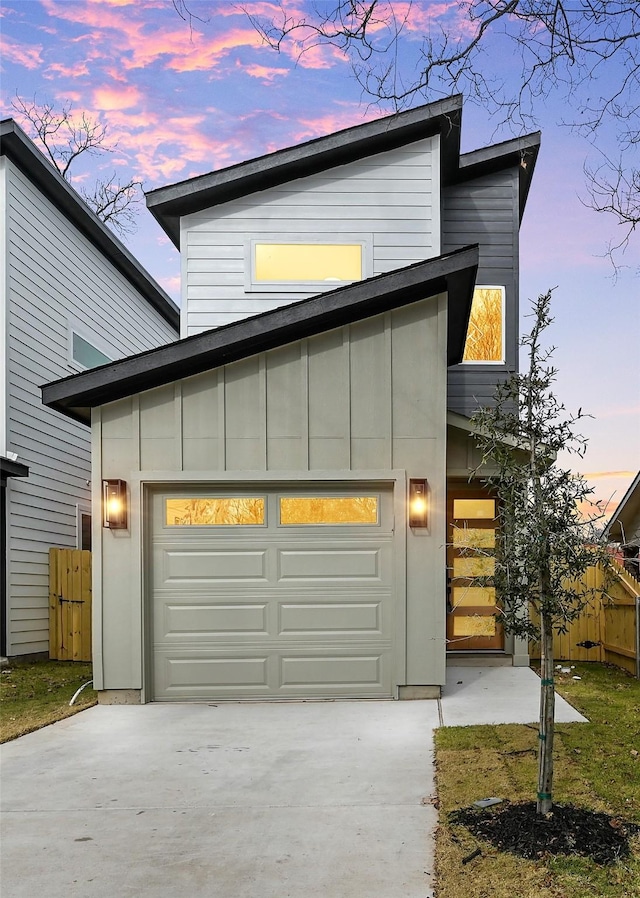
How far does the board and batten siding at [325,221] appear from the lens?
11.1 m

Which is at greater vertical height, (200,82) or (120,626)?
(200,82)

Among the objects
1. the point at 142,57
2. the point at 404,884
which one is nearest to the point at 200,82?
the point at 142,57

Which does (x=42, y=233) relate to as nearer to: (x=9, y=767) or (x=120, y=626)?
(x=120, y=626)

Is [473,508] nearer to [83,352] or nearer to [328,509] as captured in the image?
[328,509]

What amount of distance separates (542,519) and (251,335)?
4318 millimetres

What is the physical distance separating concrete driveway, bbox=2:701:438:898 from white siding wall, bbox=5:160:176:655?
4892 millimetres

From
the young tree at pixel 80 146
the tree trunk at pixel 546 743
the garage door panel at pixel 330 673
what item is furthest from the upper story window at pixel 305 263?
the young tree at pixel 80 146

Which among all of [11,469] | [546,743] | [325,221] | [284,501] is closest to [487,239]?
[325,221]

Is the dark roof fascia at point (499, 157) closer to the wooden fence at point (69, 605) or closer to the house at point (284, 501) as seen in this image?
the house at point (284, 501)

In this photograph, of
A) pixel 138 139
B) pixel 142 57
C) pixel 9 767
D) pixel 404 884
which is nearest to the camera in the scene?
pixel 404 884

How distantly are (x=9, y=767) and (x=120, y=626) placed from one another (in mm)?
2194

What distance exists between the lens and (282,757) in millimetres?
6336

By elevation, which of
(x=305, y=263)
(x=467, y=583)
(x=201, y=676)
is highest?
(x=305, y=263)

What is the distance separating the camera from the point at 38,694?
9.40 m
